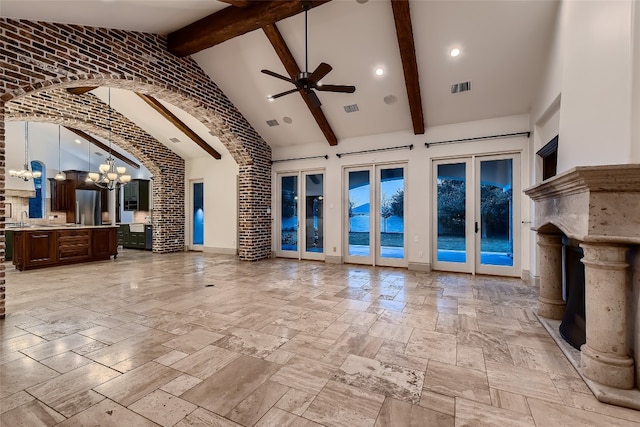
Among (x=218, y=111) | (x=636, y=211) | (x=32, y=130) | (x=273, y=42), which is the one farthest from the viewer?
(x=32, y=130)

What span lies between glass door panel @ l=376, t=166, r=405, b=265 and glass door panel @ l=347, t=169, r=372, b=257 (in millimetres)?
284

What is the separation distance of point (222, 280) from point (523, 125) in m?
6.20

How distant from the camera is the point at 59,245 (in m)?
6.58

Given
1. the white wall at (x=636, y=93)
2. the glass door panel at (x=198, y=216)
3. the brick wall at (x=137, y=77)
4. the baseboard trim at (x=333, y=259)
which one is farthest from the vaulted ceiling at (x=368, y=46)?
the glass door panel at (x=198, y=216)

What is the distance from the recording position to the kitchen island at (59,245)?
6.06 metres

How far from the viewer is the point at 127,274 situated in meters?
5.74

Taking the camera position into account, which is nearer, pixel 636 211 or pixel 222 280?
pixel 636 211

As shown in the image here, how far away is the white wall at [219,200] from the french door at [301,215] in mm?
1554

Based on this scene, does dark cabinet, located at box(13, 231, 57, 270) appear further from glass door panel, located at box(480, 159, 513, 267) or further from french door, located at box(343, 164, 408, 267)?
glass door panel, located at box(480, 159, 513, 267)

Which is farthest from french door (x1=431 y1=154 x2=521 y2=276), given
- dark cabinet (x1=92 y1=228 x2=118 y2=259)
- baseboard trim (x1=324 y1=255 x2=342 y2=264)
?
dark cabinet (x1=92 y1=228 x2=118 y2=259)

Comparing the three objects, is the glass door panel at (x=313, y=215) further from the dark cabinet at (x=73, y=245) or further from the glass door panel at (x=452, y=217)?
the dark cabinet at (x=73, y=245)

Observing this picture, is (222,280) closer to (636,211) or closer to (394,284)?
(394,284)

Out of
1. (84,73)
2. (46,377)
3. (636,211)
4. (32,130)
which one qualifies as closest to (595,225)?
(636,211)

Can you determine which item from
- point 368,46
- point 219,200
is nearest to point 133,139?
point 219,200
